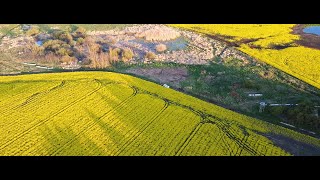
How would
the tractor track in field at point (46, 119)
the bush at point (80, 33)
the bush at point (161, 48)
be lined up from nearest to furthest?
the tractor track in field at point (46, 119)
the bush at point (161, 48)
the bush at point (80, 33)

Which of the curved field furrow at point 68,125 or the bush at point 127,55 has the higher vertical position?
the bush at point 127,55

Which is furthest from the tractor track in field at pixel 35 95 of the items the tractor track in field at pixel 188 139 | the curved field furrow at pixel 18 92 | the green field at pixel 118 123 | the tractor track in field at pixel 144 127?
the tractor track in field at pixel 188 139

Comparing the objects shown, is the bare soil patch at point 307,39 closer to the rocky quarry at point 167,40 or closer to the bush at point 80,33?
the rocky quarry at point 167,40

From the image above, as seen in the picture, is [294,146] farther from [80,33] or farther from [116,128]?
[80,33]

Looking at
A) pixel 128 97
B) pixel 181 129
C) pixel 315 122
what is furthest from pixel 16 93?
pixel 315 122

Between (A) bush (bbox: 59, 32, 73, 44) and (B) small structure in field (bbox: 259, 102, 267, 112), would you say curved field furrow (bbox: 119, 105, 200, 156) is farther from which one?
(A) bush (bbox: 59, 32, 73, 44)

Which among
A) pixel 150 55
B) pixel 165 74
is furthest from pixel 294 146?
pixel 150 55

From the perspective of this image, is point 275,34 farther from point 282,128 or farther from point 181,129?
point 181,129
